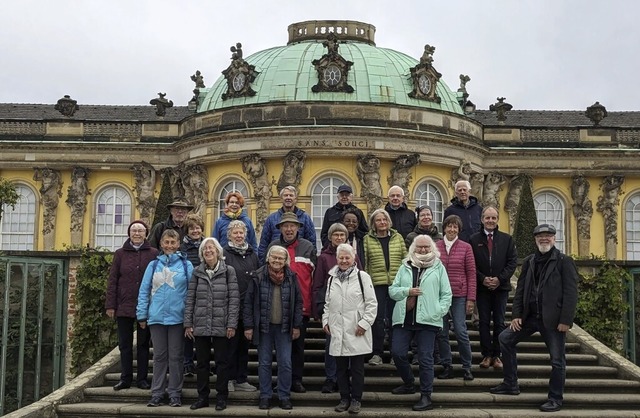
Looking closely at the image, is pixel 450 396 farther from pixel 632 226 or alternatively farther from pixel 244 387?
pixel 632 226

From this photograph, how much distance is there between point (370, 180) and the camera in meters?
27.8

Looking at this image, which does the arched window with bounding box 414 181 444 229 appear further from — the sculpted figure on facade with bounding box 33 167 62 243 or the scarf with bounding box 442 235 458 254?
the scarf with bounding box 442 235 458 254

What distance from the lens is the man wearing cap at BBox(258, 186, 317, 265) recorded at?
11.9 m

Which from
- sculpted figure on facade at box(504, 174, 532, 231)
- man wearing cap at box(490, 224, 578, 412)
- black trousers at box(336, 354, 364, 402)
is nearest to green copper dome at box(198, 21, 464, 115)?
sculpted figure on facade at box(504, 174, 532, 231)

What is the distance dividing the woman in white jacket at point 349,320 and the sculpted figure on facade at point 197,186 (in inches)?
757

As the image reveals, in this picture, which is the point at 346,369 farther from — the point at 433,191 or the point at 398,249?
the point at 433,191

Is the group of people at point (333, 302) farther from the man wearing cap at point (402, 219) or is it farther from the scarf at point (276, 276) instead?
the man wearing cap at point (402, 219)

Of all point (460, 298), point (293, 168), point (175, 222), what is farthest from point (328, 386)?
point (293, 168)

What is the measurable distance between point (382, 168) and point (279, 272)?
1808 centimetres

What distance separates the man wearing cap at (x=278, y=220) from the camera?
1191cm

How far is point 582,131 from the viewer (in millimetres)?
32625

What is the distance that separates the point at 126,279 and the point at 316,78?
18852mm

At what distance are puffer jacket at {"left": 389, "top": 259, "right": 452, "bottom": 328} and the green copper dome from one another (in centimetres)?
1832

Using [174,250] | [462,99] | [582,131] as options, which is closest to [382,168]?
[462,99]
